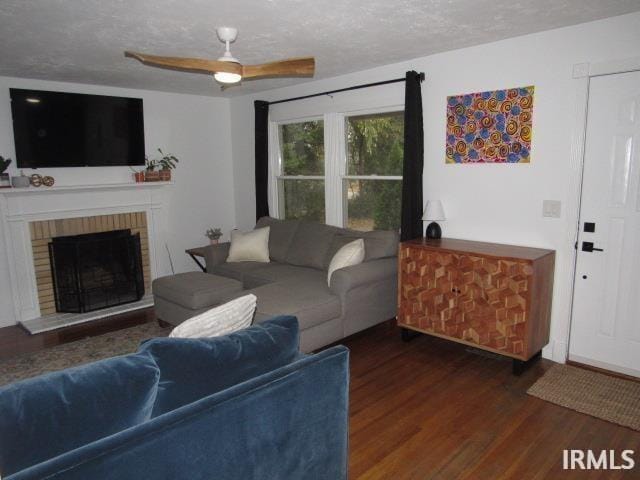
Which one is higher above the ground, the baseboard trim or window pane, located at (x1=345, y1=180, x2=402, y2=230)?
window pane, located at (x1=345, y1=180, x2=402, y2=230)

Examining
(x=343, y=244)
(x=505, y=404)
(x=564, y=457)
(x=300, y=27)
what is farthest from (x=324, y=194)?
(x=564, y=457)

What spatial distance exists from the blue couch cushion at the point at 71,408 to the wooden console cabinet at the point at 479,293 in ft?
8.16

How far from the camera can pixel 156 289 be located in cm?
418

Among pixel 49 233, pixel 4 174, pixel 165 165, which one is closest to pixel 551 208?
pixel 165 165

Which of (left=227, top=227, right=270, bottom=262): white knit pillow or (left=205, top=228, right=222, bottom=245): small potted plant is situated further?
Result: (left=205, top=228, right=222, bottom=245): small potted plant

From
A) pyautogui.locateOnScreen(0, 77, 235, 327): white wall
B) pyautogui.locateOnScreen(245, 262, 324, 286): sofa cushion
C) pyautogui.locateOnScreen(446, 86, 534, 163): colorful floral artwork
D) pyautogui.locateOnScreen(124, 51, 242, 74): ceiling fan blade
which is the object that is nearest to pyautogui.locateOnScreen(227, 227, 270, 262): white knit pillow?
Answer: pyautogui.locateOnScreen(245, 262, 324, 286): sofa cushion

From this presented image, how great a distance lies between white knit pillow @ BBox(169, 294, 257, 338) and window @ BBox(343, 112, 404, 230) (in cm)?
267

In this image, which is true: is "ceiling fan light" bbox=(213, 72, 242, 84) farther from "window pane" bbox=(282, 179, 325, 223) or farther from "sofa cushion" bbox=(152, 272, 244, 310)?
"window pane" bbox=(282, 179, 325, 223)

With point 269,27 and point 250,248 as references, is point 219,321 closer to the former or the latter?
point 269,27

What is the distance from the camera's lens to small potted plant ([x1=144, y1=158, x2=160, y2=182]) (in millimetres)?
5199

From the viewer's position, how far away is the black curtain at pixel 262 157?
535cm

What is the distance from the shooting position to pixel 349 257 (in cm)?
379

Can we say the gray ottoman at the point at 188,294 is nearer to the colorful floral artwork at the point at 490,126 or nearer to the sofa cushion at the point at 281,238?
the sofa cushion at the point at 281,238

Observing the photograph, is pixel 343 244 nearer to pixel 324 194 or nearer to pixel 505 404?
pixel 324 194
